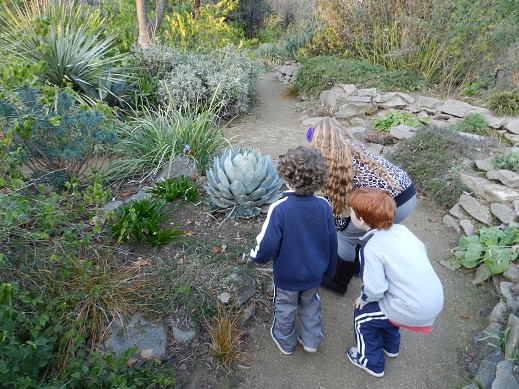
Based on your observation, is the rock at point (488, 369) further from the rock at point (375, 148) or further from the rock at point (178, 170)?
the rock at point (375, 148)

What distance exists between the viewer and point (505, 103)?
6000mm

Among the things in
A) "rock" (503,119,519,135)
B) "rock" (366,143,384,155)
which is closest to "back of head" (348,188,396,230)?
"rock" (366,143,384,155)

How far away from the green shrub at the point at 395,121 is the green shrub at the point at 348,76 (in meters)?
1.11

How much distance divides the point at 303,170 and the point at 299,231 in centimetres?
35

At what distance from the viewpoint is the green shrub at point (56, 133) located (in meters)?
3.02

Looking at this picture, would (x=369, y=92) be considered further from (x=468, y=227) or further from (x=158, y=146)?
(x=158, y=146)

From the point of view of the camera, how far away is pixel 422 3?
779 centimetres

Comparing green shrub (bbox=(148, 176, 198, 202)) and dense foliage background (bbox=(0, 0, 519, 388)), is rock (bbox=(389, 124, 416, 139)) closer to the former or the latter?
dense foliage background (bbox=(0, 0, 519, 388))

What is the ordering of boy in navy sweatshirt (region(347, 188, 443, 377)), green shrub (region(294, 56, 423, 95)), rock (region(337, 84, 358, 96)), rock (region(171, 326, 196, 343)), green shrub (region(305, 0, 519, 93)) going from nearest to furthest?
boy in navy sweatshirt (region(347, 188, 443, 377)) → rock (region(171, 326, 196, 343)) → green shrub (region(305, 0, 519, 93)) → rock (region(337, 84, 358, 96)) → green shrub (region(294, 56, 423, 95))

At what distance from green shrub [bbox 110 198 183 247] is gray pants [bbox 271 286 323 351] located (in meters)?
1.14

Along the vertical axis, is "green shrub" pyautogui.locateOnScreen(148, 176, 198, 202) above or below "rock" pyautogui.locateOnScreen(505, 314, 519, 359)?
above

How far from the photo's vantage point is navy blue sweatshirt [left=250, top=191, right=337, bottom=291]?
2.08 metres

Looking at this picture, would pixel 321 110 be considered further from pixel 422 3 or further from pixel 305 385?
pixel 305 385

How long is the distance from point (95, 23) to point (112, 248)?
4.98m
